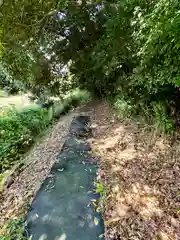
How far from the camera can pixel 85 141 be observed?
5.20 meters

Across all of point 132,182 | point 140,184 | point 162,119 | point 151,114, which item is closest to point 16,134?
point 151,114

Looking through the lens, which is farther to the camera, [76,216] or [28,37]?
[28,37]

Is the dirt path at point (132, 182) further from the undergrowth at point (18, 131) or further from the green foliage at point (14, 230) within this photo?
the undergrowth at point (18, 131)

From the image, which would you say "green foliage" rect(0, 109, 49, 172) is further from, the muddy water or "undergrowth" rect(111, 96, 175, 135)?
"undergrowth" rect(111, 96, 175, 135)

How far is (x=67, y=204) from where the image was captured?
9.86 feet

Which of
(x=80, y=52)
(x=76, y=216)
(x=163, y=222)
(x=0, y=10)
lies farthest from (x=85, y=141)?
(x=80, y=52)

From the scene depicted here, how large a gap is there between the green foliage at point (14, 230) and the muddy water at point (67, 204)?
0.09m

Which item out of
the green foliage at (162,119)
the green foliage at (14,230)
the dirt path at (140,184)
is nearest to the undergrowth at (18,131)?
the dirt path at (140,184)

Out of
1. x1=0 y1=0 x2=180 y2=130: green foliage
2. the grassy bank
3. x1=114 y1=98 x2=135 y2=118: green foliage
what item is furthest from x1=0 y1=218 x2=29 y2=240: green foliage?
x1=114 y1=98 x2=135 y2=118: green foliage

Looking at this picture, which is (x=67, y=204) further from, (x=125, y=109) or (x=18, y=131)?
(x=18, y=131)

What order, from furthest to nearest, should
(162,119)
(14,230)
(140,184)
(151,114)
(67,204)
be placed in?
(151,114)
(162,119)
(140,184)
(67,204)
(14,230)

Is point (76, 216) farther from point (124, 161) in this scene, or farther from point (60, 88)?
point (60, 88)

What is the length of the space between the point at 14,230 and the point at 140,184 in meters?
1.75

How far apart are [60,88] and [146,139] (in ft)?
20.7
